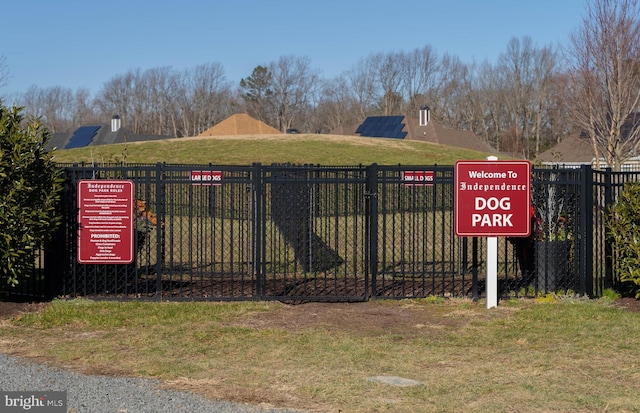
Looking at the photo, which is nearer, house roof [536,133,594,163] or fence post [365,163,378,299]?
fence post [365,163,378,299]

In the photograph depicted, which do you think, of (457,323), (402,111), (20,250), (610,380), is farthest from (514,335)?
(402,111)

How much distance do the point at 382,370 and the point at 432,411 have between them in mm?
1223

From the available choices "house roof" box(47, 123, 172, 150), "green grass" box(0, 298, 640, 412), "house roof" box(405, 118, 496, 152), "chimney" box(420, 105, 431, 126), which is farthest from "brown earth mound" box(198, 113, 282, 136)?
"green grass" box(0, 298, 640, 412)

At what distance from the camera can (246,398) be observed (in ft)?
20.0

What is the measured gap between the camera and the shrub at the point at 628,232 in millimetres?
10047

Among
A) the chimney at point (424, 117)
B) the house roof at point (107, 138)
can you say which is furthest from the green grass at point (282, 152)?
the house roof at point (107, 138)

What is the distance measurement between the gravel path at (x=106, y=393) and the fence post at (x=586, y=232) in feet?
19.9

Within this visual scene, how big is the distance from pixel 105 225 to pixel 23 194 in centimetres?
110

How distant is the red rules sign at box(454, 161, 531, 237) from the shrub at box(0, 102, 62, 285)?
4846 millimetres

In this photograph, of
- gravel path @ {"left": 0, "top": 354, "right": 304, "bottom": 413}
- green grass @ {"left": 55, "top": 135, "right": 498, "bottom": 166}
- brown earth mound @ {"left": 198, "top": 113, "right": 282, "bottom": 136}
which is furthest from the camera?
brown earth mound @ {"left": 198, "top": 113, "right": 282, "bottom": 136}

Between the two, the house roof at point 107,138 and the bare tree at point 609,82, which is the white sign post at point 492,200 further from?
the house roof at point 107,138

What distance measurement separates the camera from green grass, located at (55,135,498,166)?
47938 mm

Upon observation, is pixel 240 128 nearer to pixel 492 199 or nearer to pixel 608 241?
pixel 608 241

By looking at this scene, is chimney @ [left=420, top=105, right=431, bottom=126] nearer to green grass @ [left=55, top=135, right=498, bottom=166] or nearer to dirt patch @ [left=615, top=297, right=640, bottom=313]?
green grass @ [left=55, top=135, right=498, bottom=166]
